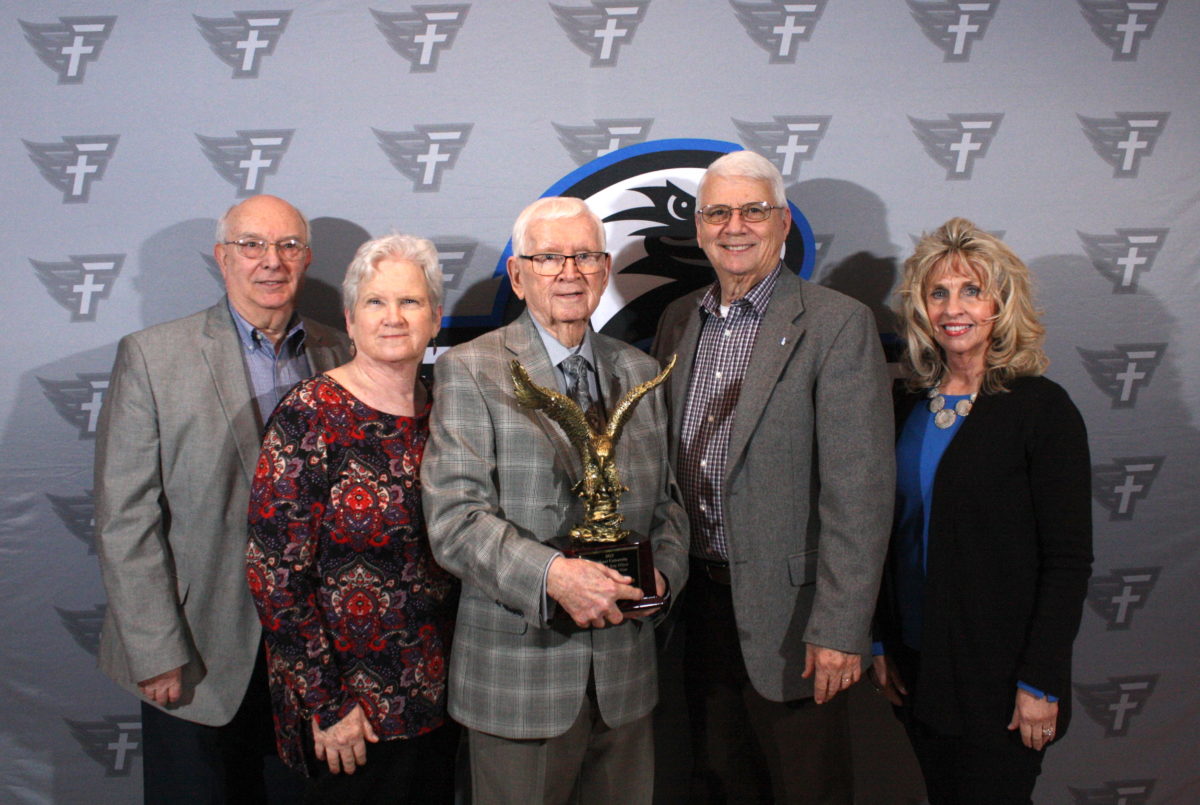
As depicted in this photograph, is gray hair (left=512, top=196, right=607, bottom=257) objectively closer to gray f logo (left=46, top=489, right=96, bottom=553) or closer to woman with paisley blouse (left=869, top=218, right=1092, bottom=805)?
woman with paisley blouse (left=869, top=218, right=1092, bottom=805)

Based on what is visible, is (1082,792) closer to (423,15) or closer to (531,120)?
(531,120)

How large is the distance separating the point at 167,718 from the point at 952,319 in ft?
7.48

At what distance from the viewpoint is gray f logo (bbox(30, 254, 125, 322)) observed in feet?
8.26

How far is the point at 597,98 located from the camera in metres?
2.54

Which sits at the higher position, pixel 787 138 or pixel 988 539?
pixel 787 138

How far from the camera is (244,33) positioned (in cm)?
247

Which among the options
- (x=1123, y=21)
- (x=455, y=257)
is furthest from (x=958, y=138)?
(x=455, y=257)

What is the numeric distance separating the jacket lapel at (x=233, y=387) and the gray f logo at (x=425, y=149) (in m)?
0.83

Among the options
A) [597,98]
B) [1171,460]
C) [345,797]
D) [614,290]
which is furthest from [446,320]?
[1171,460]

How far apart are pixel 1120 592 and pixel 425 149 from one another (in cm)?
296

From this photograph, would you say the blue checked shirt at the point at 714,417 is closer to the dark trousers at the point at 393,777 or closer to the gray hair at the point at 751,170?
the gray hair at the point at 751,170

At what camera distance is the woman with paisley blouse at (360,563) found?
163 centimetres

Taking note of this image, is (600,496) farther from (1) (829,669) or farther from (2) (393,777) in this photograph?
(2) (393,777)

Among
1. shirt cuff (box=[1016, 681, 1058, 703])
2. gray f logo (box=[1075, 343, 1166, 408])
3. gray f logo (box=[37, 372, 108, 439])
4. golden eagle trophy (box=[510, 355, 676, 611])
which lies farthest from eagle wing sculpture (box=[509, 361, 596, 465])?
gray f logo (box=[1075, 343, 1166, 408])
